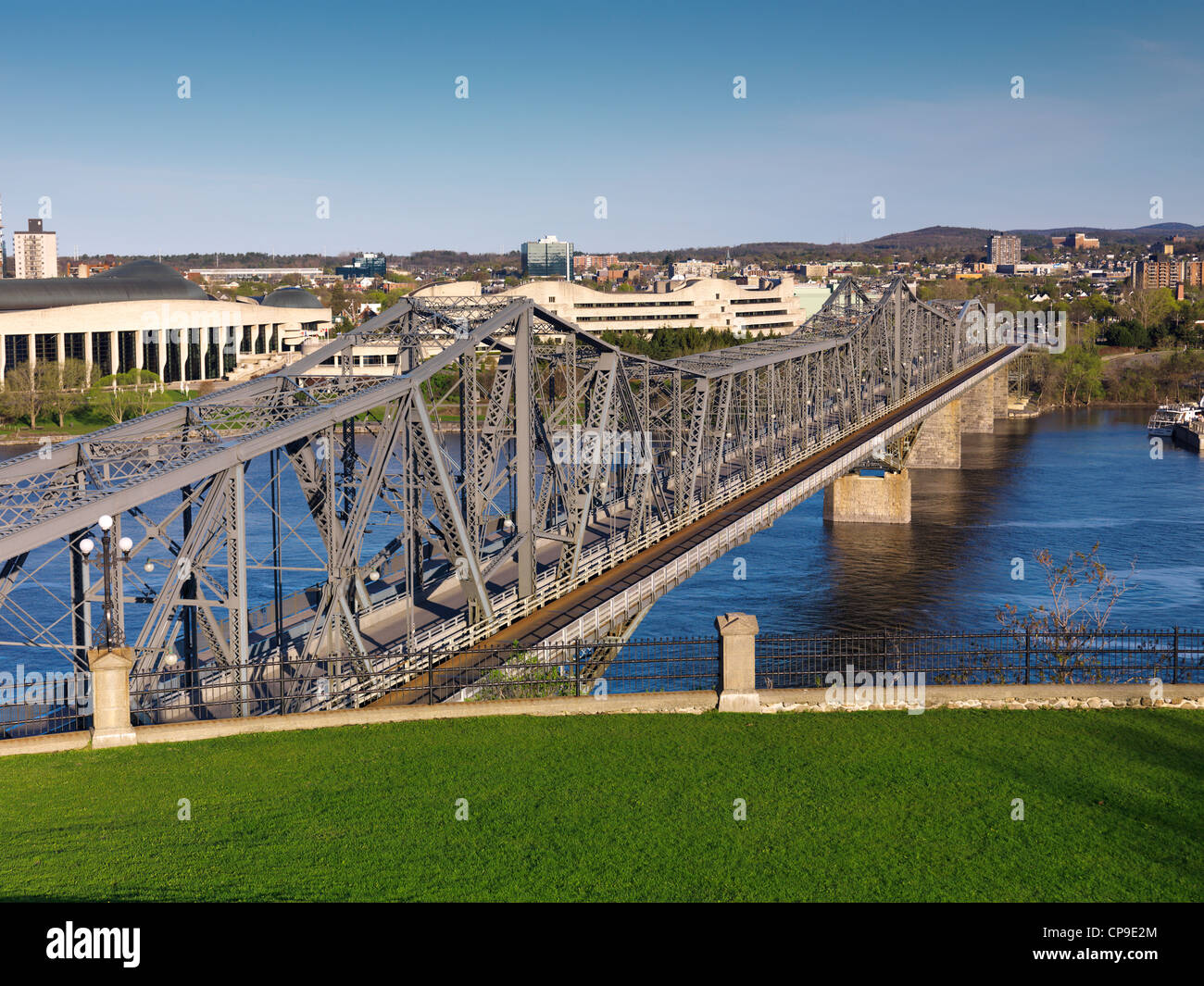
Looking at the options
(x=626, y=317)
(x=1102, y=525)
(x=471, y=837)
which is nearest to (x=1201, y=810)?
Answer: (x=471, y=837)

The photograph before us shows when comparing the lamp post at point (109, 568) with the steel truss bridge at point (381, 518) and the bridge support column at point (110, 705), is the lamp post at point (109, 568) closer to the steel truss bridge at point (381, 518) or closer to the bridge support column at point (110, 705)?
the steel truss bridge at point (381, 518)

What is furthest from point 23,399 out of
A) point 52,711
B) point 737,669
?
point 737,669

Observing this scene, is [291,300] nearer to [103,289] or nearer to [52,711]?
[103,289]

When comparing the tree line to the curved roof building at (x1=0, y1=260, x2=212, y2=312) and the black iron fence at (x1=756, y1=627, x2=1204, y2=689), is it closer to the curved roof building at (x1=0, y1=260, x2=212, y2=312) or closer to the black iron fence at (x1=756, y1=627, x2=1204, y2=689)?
the curved roof building at (x1=0, y1=260, x2=212, y2=312)

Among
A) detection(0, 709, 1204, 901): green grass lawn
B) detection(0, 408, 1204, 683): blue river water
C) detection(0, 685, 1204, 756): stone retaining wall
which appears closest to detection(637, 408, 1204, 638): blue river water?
detection(0, 408, 1204, 683): blue river water

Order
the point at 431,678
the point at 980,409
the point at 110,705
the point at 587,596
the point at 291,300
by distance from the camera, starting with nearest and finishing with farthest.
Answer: the point at 110,705 < the point at 431,678 < the point at 587,596 < the point at 980,409 < the point at 291,300

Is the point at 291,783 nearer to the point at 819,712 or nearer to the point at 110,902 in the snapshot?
the point at 110,902

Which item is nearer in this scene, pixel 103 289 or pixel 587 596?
pixel 587 596
